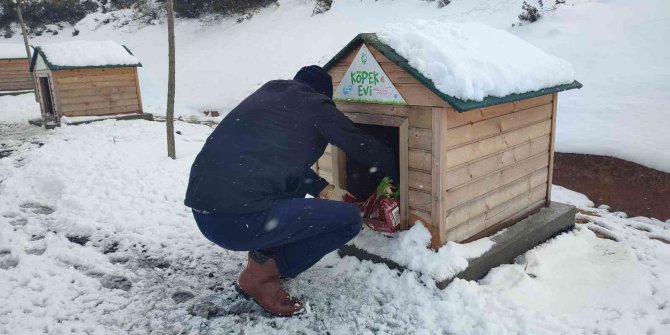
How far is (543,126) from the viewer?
432cm

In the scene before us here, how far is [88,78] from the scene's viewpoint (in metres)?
11.5

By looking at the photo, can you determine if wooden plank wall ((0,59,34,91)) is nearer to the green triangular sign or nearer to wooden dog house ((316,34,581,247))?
wooden dog house ((316,34,581,247))

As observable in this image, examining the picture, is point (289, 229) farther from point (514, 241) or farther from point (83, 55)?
point (83, 55)

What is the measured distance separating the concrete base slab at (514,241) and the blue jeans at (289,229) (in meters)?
0.63

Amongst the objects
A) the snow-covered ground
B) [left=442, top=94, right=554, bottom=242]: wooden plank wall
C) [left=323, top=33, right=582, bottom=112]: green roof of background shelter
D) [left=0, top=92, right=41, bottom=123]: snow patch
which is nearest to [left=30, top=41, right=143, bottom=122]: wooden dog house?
[left=0, top=92, right=41, bottom=123]: snow patch

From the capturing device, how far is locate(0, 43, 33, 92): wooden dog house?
21016mm

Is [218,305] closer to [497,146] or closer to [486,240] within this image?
[486,240]

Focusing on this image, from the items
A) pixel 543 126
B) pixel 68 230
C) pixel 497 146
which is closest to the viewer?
pixel 497 146

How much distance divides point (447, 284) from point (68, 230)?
380 cm

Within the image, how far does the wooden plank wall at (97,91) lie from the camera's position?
37.0 feet

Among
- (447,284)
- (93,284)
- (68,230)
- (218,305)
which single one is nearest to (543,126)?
(447,284)

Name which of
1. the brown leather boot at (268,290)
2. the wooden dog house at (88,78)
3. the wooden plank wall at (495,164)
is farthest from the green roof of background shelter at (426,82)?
the wooden dog house at (88,78)

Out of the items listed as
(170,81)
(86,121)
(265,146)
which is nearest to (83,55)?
(86,121)

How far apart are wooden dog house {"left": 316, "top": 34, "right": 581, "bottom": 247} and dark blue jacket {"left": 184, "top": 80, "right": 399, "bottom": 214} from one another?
464mm
